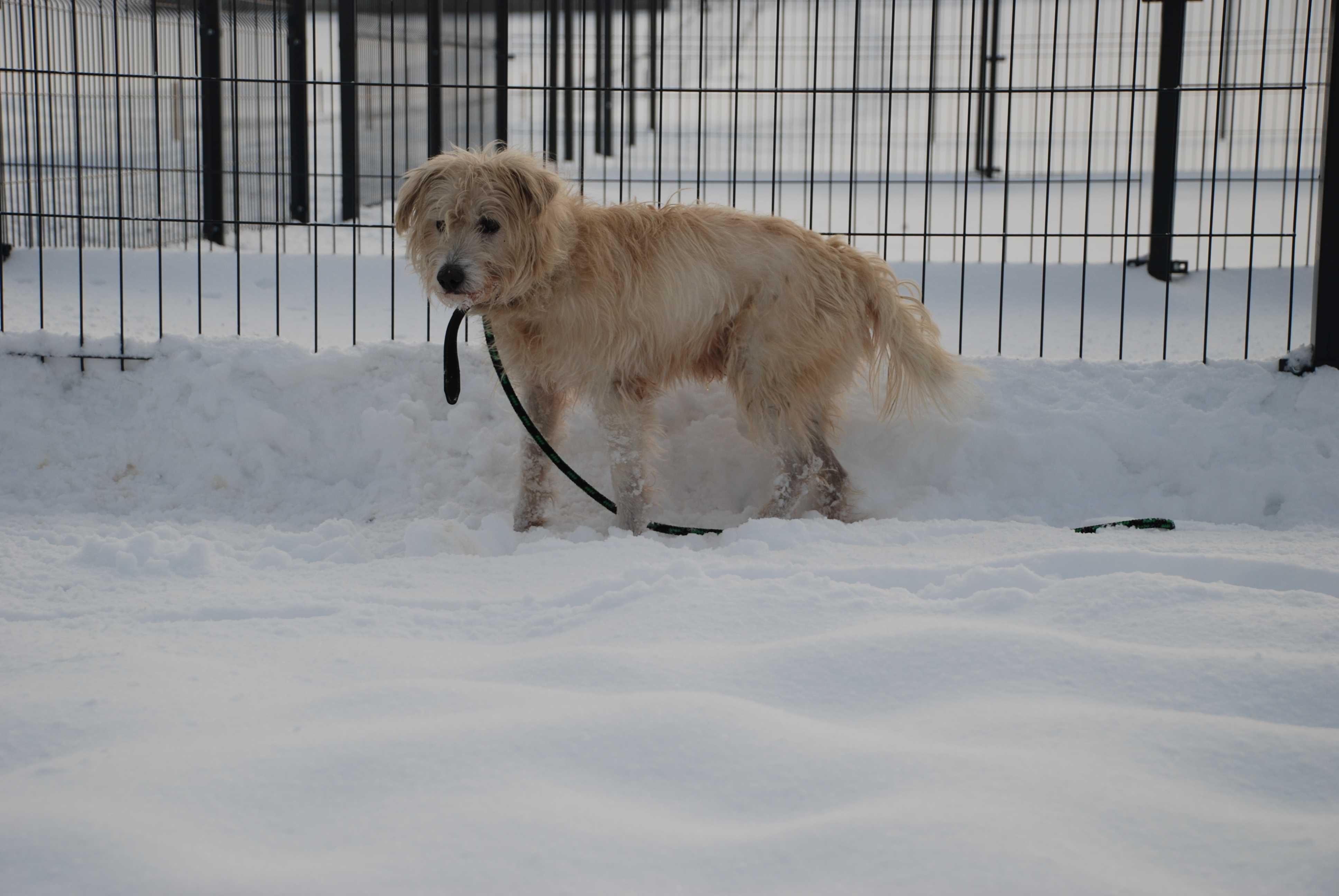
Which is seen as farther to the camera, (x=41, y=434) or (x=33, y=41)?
(x=33, y=41)

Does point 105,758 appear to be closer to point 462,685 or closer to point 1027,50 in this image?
point 462,685

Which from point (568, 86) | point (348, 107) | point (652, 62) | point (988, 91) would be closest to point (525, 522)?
point (568, 86)

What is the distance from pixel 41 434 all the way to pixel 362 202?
7.61 m

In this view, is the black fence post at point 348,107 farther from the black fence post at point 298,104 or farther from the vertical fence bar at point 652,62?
the vertical fence bar at point 652,62

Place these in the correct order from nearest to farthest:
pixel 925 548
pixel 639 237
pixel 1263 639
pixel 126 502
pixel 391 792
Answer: pixel 391 792 < pixel 1263 639 < pixel 925 548 < pixel 639 237 < pixel 126 502

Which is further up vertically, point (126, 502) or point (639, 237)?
point (639, 237)

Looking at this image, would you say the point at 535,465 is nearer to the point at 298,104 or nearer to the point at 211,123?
the point at 211,123

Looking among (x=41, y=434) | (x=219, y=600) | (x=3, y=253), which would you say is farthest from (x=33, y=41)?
(x=219, y=600)

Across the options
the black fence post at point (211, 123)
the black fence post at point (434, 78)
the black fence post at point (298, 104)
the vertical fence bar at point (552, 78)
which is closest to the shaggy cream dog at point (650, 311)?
the black fence post at point (434, 78)

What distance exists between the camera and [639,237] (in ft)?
13.0

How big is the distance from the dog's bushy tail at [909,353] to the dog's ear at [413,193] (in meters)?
1.56

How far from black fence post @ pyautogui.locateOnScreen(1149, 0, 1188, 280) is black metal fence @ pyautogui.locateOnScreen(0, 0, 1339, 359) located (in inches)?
0.9

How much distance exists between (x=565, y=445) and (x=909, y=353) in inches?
53.1

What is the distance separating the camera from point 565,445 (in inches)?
180
